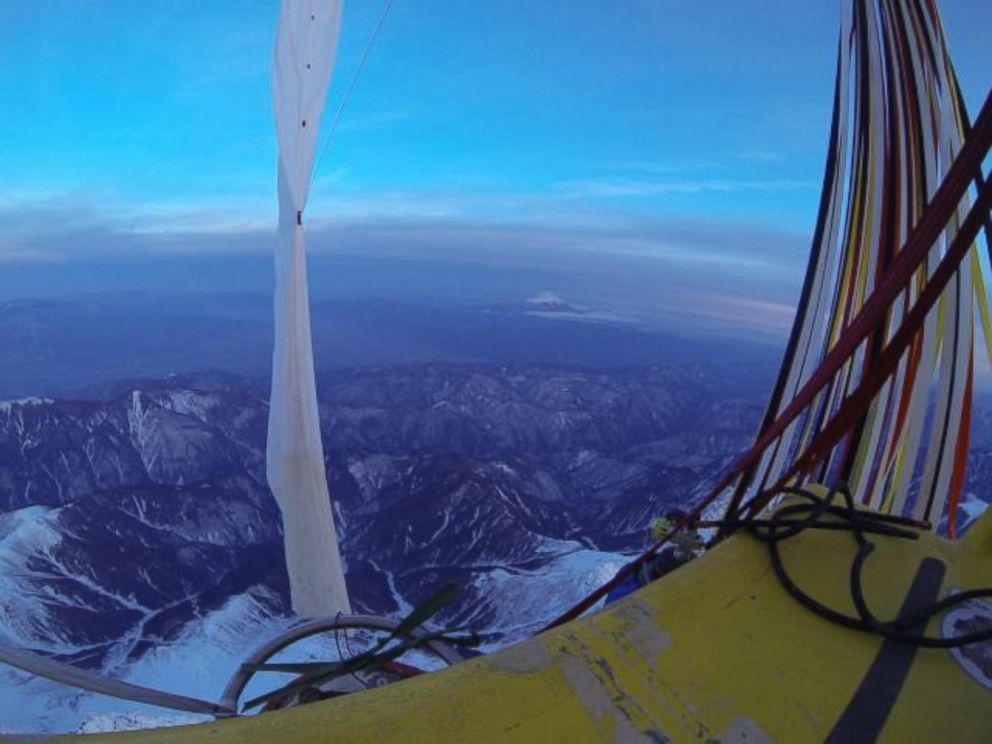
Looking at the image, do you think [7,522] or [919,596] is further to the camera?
[7,522]

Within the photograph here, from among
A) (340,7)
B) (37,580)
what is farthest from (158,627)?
(340,7)

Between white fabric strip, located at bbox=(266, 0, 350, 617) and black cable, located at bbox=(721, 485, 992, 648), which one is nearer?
black cable, located at bbox=(721, 485, 992, 648)

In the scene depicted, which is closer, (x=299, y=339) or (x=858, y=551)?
(x=858, y=551)

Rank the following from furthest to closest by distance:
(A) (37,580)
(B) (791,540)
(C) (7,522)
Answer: (C) (7,522), (A) (37,580), (B) (791,540)

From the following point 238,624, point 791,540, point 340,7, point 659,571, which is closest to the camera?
point 791,540

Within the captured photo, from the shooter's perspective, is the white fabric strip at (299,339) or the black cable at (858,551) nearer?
the black cable at (858,551)

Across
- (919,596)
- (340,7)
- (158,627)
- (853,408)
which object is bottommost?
(158,627)

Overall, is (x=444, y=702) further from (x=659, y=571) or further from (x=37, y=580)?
(x=37, y=580)

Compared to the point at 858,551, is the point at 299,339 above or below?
above
